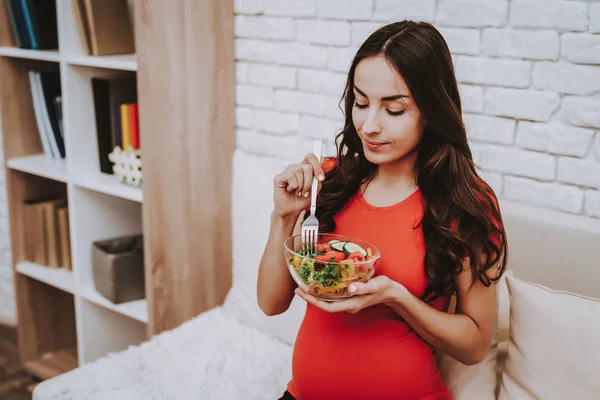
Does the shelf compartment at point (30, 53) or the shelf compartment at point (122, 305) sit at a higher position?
the shelf compartment at point (30, 53)

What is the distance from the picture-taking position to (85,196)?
2352 millimetres

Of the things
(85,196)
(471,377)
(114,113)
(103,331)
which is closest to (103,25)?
(114,113)

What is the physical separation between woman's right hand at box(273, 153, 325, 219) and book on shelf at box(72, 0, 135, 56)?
3.77 ft

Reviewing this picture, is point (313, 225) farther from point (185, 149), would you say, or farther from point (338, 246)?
point (185, 149)

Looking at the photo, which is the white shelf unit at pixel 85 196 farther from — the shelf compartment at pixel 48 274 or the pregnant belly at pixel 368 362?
the pregnant belly at pixel 368 362

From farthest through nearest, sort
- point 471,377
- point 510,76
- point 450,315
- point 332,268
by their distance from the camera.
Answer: point 510,76, point 471,377, point 450,315, point 332,268

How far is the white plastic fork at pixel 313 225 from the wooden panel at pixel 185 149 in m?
0.85

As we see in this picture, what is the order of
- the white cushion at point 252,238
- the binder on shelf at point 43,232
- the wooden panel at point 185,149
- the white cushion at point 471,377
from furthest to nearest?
the binder on shelf at point 43,232, the wooden panel at point 185,149, the white cushion at point 252,238, the white cushion at point 471,377

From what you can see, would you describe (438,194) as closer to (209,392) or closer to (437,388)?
(437,388)

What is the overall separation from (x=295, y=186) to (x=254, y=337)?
2.35 ft

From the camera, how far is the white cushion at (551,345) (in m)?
1.26

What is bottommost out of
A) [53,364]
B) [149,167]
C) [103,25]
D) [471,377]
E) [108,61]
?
[53,364]

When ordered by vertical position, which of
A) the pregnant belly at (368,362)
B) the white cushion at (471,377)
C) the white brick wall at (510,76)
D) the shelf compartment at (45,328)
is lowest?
the shelf compartment at (45,328)

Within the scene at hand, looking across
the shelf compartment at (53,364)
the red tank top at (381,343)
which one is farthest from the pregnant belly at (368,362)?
the shelf compartment at (53,364)
